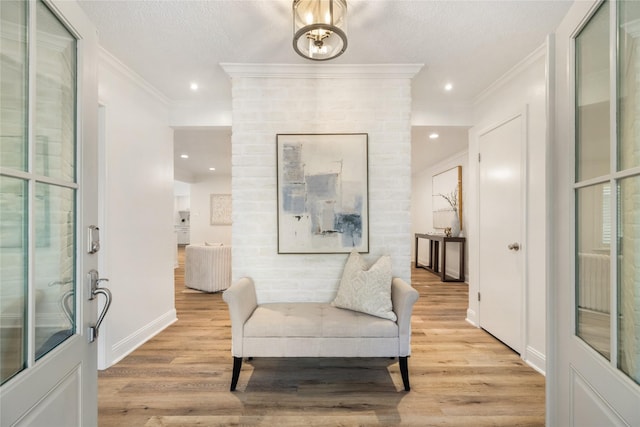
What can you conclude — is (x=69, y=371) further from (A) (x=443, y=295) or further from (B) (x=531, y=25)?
(A) (x=443, y=295)

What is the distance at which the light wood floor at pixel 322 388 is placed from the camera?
64.7 inches

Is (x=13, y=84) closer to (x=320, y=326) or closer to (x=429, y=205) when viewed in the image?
(x=320, y=326)

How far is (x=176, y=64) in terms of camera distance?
229 cm

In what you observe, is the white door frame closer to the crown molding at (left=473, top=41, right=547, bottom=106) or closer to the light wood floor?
the light wood floor

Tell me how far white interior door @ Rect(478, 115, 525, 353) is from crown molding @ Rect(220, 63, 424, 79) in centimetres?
113

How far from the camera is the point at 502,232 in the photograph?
8.52ft

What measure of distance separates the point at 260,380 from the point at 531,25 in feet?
10.4

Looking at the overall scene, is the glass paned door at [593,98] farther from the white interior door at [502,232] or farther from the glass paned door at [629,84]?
the white interior door at [502,232]

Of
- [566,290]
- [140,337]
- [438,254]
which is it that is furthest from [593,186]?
[438,254]

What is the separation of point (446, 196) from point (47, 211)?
19.6ft

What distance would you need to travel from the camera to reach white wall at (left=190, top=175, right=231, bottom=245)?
27.4 feet

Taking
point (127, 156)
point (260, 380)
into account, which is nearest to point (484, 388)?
point (260, 380)

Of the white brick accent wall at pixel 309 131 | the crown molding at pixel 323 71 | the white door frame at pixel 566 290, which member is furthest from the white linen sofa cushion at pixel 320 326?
the crown molding at pixel 323 71

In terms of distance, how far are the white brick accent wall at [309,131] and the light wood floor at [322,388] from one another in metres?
0.65
